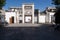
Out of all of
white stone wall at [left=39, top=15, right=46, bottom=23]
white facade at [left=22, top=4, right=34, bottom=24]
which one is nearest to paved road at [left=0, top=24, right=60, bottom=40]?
white facade at [left=22, top=4, right=34, bottom=24]

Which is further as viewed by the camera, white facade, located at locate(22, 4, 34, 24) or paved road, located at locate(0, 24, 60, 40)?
white facade, located at locate(22, 4, 34, 24)

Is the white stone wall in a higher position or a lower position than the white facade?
lower

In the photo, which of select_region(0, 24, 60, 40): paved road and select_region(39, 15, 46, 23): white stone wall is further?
select_region(39, 15, 46, 23): white stone wall

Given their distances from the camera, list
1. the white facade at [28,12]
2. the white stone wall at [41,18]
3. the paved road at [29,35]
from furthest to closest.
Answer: the white stone wall at [41,18], the white facade at [28,12], the paved road at [29,35]

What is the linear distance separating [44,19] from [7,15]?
503 inches

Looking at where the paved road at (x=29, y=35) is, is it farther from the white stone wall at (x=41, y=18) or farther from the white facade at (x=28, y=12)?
the white stone wall at (x=41, y=18)

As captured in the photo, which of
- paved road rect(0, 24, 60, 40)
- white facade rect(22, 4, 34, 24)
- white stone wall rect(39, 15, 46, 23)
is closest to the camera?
paved road rect(0, 24, 60, 40)

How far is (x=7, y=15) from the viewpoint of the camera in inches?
2101

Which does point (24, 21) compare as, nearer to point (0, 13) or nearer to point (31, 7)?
point (31, 7)

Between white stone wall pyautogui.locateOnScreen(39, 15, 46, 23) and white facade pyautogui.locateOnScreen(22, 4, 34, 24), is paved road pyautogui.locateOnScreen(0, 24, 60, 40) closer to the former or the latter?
white facade pyautogui.locateOnScreen(22, 4, 34, 24)

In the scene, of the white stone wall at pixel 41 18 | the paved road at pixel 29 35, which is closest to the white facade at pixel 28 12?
the white stone wall at pixel 41 18

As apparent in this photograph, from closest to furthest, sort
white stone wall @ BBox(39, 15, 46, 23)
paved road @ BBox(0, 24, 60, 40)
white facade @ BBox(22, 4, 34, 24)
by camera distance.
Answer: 1. paved road @ BBox(0, 24, 60, 40)
2. white facade @ BBox(22, 4, 34, 24)
3. white stone wall @ BBox(39, 15, 46, 23)

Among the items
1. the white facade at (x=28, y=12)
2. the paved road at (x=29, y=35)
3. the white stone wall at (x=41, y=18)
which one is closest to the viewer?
the paved road at (x=29, y=35)

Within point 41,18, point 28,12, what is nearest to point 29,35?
point 28,12
